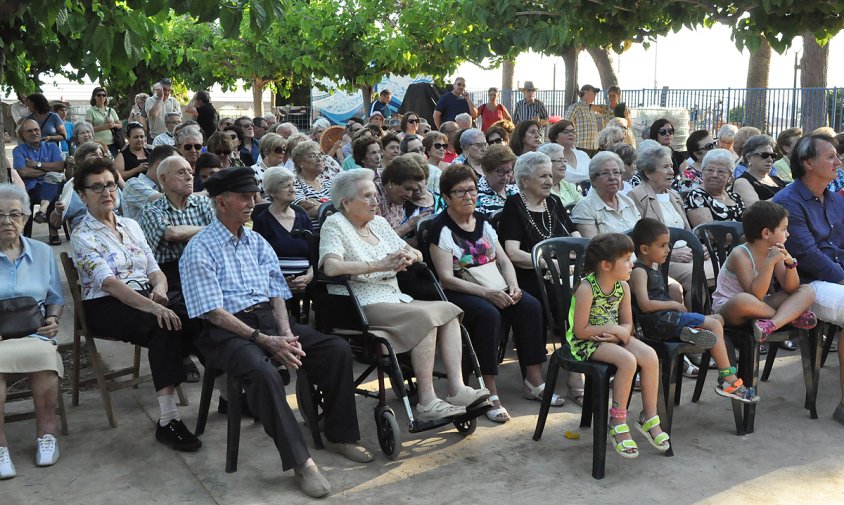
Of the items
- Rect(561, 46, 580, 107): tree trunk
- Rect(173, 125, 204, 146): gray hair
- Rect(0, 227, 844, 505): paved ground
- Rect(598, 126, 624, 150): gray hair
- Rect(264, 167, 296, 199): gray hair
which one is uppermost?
Rect(561, 46, 580, 107): tree trunk

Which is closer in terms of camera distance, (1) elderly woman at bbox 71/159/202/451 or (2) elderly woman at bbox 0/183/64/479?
(2) elderly woman at bbox 0/183/64/479

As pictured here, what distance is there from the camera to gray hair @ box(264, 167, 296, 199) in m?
5.69

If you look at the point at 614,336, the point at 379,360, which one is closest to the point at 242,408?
the point at 379,360

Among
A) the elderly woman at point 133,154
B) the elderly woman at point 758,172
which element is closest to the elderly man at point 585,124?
the elderly woman at point 758,172

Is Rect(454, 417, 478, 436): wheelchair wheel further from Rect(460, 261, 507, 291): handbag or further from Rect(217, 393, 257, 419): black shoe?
Rect(217, 393, 257, 419): black shoe

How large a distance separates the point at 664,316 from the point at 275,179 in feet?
8.37

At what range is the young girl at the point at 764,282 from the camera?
16.5ft

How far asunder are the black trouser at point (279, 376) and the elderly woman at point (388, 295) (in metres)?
0.33

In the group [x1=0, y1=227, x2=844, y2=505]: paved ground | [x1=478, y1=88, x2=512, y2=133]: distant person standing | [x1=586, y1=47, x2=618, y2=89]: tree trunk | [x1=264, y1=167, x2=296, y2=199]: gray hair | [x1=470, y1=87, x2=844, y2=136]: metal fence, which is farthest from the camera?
[x1=586, y1=47, x2=618, y2=89]: tree trunk

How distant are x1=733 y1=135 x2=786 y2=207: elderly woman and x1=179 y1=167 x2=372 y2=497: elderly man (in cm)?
429

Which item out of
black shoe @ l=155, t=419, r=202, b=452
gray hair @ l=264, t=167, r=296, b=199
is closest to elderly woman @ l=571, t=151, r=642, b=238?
gray hair @ l=264, t=167, r=296, b=199

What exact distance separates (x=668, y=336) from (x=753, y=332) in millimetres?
585

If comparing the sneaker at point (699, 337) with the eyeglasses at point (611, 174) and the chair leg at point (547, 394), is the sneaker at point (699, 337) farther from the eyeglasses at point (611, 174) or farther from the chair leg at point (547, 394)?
the eyeglasses at point (611, 174)

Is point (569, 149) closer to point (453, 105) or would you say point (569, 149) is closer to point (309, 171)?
point (309, 171)
